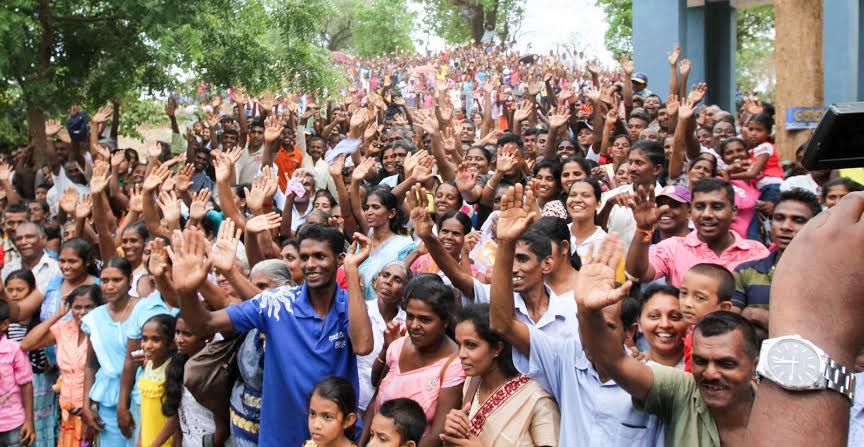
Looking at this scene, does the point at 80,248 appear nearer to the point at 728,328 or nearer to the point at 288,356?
the point at 288,356

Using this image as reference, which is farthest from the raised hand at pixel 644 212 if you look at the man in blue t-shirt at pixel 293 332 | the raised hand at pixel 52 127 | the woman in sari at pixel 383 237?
the raised hand at pixel 52 127

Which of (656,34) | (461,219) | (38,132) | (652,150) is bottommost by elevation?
(461,219)

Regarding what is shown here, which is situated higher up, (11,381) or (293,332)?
(293,332)

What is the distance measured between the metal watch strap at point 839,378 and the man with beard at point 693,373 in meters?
1.21

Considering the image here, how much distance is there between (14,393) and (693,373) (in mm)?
4405

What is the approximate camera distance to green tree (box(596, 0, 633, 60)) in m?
20.3

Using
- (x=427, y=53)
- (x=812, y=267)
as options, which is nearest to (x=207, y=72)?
(x=812, y=267)

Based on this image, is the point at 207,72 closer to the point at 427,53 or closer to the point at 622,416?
the point at 622,416

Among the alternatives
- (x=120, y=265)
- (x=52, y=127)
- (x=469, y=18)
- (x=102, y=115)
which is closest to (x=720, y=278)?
(x=120, y=265)

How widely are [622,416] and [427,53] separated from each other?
25.2m

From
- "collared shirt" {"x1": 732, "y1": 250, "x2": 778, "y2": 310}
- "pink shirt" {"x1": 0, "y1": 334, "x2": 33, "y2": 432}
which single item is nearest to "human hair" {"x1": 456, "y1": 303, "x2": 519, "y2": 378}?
"collared shirt" {"x1": 732, "y1": 250, "x2": 778, "y2": 310}

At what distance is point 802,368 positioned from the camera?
127 centimetres

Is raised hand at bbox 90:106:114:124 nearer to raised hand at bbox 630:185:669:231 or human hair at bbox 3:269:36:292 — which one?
human hair at bbox 3:269:36:292

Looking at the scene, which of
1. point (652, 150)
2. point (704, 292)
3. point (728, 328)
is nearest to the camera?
point (728, 328)
